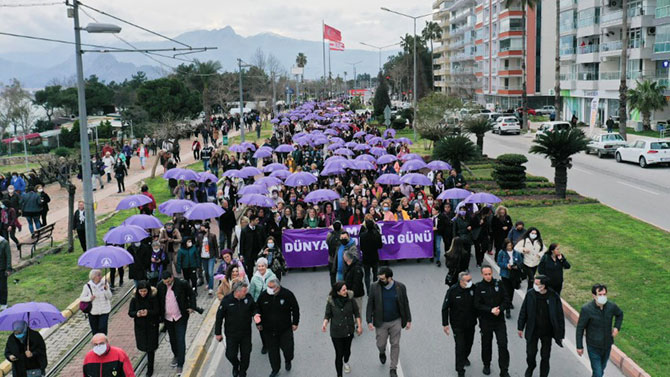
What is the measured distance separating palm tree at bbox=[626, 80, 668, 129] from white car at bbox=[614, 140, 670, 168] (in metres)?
17.4

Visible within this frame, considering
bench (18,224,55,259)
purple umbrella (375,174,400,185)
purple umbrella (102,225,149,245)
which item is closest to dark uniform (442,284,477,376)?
purple umbrella (102,225,149,245)

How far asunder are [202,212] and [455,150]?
15434 mm

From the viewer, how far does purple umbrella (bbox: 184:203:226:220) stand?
13.6 metres

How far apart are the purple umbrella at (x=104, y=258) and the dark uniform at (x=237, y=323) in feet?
7.74

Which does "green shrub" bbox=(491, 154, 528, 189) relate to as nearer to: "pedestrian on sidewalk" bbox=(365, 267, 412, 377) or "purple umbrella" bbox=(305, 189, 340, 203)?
"purple umbrella" bbox=(305, 189, 340, 203)

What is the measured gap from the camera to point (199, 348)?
10.2 meters

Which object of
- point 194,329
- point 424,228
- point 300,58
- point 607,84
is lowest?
point 194,329

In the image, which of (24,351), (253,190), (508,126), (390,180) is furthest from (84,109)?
(508,126)

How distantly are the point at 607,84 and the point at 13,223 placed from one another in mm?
52906

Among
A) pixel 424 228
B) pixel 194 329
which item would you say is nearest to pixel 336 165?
pixel 424 228

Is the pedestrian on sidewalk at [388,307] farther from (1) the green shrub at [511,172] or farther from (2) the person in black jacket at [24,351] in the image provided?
(1) the green shrub at [511,172]

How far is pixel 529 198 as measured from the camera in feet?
76.5

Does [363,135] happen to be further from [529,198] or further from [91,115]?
[91,115]

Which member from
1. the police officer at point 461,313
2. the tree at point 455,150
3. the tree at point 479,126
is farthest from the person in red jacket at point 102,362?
the tree at point 479,126
